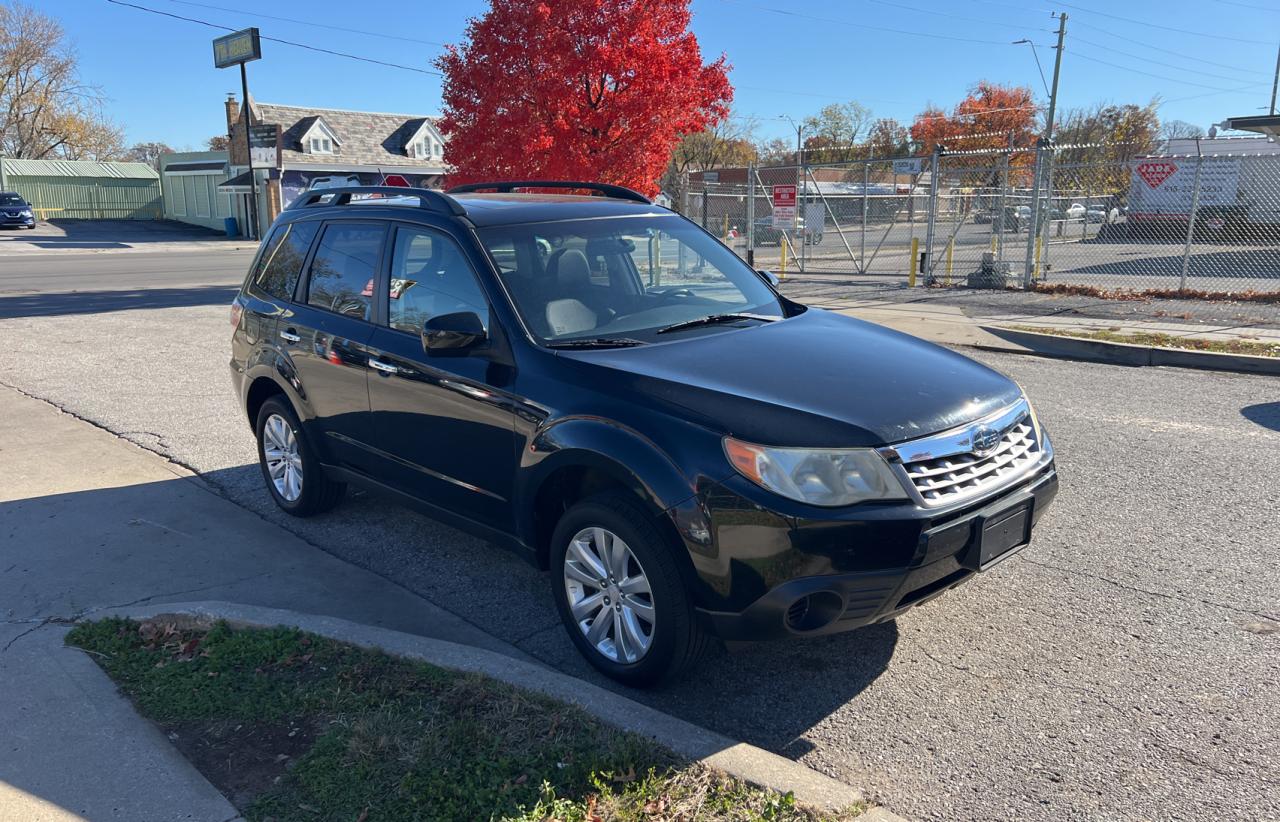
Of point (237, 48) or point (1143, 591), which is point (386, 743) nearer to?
point (1143, 591)

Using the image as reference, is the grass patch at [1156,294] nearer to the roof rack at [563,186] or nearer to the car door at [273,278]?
the roof rack at [563,186]

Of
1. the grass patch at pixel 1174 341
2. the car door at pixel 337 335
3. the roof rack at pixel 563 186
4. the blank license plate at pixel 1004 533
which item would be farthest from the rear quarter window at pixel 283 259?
the grass patch at pixel 1174 341

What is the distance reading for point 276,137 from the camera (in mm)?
36844

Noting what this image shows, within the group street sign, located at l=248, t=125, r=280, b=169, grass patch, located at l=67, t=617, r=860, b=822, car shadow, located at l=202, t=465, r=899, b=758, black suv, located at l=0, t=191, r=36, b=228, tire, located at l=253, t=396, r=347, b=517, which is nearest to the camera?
grass patch, located at l=67, t=617, r=860, b=822

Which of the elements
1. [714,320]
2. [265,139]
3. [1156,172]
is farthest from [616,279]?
[265,139]

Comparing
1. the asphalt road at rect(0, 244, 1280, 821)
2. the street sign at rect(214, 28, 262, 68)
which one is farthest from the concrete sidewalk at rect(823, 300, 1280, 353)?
the street sign at rect(214, 28, 262, 68)

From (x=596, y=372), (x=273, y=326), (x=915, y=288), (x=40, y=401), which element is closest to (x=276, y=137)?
(x=915, y=288)

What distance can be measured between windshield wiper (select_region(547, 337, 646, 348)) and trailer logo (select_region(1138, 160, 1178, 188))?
14.2 m

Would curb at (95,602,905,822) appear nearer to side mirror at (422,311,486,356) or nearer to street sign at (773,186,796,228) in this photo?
side mirror at (422,311,486,356)

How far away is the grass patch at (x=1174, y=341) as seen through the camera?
1023 cm

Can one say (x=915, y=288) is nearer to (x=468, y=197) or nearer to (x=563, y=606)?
(x=468, y=197)

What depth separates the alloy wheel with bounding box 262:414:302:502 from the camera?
567cm

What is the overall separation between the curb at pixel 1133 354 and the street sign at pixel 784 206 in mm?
7711

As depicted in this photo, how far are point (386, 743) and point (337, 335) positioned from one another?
2524 millimetres
